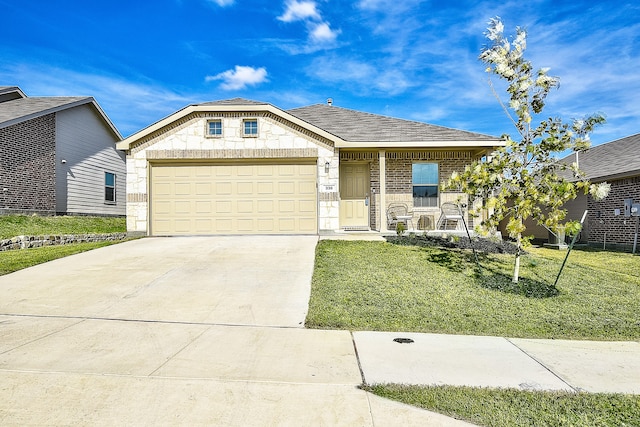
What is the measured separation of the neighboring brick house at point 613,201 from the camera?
42.8ft

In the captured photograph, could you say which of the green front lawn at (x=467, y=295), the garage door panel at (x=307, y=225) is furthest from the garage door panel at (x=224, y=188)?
the green front lawn at (x=467, y=295)

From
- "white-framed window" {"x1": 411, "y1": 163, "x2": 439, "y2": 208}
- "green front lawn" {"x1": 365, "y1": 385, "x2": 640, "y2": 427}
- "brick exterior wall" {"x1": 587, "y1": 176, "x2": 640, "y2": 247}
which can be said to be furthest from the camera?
"white-framed window" {"x1": 411, "y1": 163, "x2": 439, "y2": 208}

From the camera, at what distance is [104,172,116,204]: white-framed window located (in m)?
20.5

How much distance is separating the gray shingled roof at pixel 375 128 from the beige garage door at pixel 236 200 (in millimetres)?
2288

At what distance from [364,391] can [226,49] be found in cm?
1862

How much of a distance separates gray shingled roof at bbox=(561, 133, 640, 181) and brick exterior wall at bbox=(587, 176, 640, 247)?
42 cm

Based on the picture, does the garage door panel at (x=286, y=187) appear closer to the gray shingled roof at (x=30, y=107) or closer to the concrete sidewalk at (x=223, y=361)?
the concrete sidewalk at (x=223, y=361)

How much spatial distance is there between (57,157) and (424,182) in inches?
603

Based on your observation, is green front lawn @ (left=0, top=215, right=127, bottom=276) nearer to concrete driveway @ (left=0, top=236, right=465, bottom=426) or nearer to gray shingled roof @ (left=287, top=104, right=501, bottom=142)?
concrete driveway @ (left=0, top=236, right=465, bottom=426)

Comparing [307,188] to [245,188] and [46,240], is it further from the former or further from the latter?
[46,240]

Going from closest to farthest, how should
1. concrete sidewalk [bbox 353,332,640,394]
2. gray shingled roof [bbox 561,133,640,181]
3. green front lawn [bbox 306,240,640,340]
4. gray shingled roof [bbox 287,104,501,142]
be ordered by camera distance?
concrete sidewalk [bbox 353,332,640,394], green front lawn [bbox 306,240,640,340], gray shingled roof [bbox 561,133,640,181], gray shingled roof [bbox 287,104,501,142]

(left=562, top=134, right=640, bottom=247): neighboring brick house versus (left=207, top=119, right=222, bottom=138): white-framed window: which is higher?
(left=207, top=119, right=222, bottom=138): white-framed window

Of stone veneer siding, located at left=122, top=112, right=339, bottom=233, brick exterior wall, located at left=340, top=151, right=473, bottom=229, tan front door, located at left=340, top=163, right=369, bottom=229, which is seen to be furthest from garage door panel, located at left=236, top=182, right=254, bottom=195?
brick exterior wall, located at left=340, top=151, right=473, bottom=229

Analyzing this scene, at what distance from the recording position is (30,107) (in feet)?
54.5
